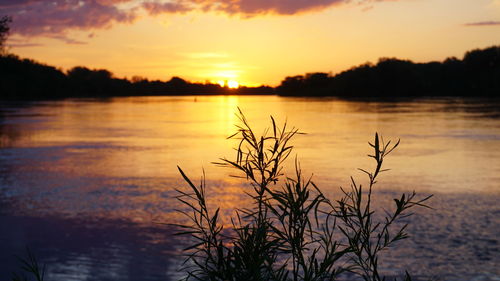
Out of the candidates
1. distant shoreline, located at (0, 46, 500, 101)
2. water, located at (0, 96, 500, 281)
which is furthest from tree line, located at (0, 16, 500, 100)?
water, located at (0, 96, 500, 281)

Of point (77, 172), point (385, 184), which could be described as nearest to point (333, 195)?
point (385, 184)

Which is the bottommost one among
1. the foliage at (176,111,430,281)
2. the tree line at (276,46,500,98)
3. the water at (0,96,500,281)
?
the water at (0,96,500,281)

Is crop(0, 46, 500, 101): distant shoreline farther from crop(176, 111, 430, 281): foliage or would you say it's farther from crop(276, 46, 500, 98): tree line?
crop(176, 111, 430, 281): foliage

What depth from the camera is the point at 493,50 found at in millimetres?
112500

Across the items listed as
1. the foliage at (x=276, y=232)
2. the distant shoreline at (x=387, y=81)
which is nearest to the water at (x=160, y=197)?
the foliage at (x=276, y=232)

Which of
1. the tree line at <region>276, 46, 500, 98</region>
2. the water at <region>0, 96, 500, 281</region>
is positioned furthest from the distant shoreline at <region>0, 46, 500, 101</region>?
the water at <region>0, 96, 500, 281</region>

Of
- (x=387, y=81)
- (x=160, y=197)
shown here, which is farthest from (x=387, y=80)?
(x=160, y=197)

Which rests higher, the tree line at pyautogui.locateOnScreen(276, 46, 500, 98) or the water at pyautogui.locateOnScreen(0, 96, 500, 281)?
the tree line at pyautogui.locateOnScreen(276, 46, 500, 98)

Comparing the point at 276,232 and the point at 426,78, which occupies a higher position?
the point at 426,78

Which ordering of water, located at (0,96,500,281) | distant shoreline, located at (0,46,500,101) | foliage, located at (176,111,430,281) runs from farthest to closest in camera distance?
distant shoreline, located at (0,46,500,101) < water, located at (0,96,500,281) < foliage, located at (176,111,430,281)

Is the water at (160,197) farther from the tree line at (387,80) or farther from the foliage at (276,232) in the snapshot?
the tree line at (387,80)

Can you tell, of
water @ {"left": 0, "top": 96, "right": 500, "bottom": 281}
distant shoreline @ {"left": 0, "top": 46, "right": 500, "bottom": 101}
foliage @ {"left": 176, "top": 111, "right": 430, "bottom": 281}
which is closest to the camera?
foliage @ {"left": 176, "top": 111, "right": 430, "bottom": 281}

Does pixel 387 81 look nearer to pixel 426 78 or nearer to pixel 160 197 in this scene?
pixel 426 78

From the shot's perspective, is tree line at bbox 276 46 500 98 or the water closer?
the water
